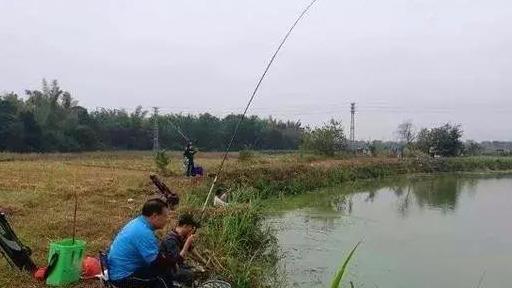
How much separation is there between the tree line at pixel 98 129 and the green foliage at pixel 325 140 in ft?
12.4

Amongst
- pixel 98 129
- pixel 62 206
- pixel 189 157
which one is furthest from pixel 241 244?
pixel 98 129

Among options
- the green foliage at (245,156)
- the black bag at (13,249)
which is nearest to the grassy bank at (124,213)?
the black bag at (13,249)

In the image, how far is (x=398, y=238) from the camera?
11516mm

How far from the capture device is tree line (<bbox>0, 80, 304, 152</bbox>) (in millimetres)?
32812

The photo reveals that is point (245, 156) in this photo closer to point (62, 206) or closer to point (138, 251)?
point (62, 206)

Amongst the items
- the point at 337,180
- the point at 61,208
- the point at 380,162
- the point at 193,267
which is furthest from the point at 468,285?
the point at 380,162

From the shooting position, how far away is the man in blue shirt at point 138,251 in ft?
14.4

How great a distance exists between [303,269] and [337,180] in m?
15.4

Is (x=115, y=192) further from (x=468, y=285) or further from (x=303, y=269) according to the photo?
(x=468, y=285)

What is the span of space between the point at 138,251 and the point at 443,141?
39.8 metres

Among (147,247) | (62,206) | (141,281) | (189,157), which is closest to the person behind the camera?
(147,247)

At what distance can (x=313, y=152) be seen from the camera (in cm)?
3153

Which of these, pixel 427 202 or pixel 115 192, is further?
pixel 427 202

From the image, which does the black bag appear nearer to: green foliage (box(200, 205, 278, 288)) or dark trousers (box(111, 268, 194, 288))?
dark trousers (box(111, 268, 194, 288))
